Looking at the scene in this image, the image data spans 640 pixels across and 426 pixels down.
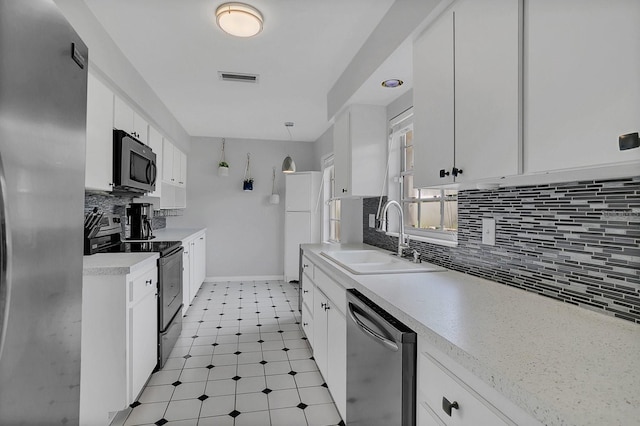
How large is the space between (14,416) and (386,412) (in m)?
1.05

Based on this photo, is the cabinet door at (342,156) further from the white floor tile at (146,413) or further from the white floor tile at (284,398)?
the white floor tile at (146,413)

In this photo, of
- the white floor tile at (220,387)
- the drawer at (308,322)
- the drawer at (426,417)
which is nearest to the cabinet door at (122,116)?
the white floor tile at (220,387)

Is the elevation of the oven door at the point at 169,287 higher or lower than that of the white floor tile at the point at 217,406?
higher

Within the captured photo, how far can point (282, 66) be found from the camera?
8.95 ft

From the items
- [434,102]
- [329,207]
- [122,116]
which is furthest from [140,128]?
[329,207]

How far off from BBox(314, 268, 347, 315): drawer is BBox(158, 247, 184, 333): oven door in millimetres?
1123

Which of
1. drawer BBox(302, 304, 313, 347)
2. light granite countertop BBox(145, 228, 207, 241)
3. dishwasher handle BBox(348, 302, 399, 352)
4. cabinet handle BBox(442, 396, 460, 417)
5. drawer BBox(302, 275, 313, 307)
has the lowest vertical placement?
drawer BBox(302, 304, 313, 347)

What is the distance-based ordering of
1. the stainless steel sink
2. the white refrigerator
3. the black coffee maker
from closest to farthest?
the stainless steel sink
the black coffee maker
the white refrigerator

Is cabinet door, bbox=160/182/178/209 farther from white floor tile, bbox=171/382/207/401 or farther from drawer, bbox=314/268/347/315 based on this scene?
drawer, bbox=314/268/347/315

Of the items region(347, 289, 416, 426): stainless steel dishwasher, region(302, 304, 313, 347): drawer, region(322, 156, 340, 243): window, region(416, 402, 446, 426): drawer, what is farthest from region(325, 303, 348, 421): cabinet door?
region(322, 156, 340, 243): window

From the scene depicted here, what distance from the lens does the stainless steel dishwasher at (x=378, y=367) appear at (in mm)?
1070

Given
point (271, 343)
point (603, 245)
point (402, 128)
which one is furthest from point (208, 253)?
point (603, 245)

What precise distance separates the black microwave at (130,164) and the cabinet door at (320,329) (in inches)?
63.4

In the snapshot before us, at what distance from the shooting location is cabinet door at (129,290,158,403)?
1949 mm
